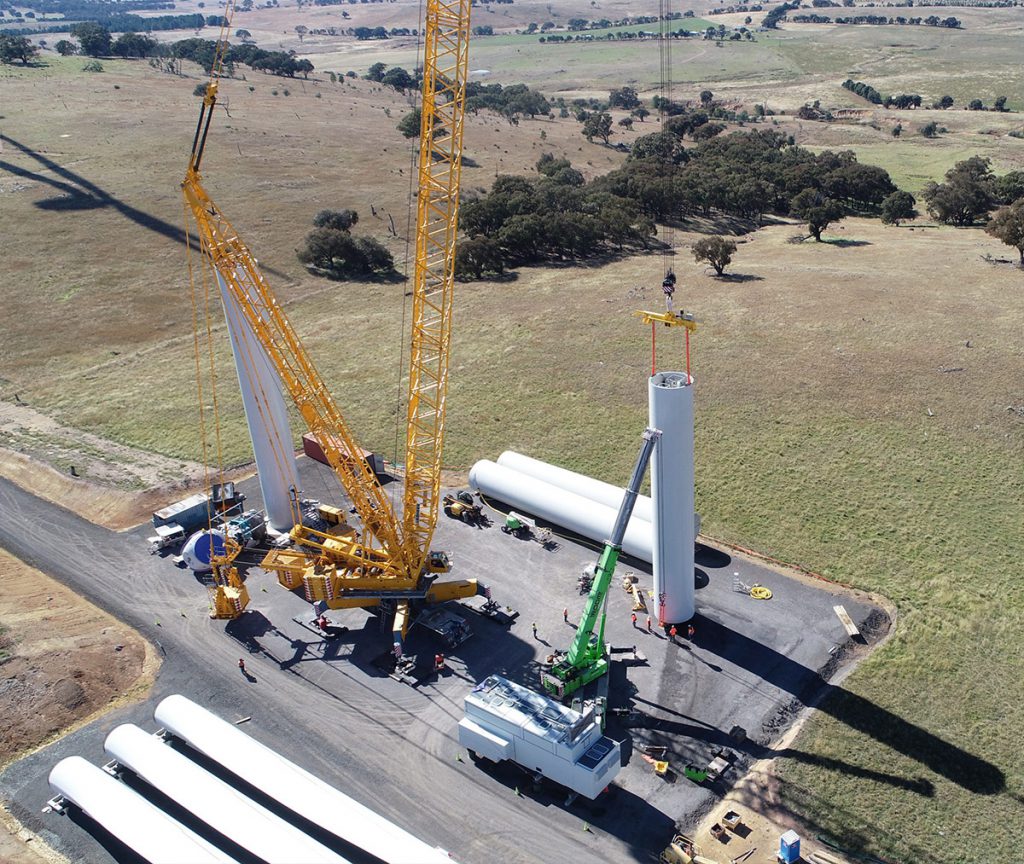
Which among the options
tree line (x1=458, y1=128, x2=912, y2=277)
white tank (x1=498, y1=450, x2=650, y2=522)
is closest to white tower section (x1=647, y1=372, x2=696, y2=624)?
white tank (x1=498, y1=450, x2=650, y2=522)

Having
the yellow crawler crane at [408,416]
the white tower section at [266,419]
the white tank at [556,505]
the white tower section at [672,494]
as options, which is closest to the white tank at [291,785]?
the yellow crawler crane at [408,416]

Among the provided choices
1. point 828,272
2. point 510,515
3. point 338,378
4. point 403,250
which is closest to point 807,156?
point 828,272

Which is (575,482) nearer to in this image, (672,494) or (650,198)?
(672,494)

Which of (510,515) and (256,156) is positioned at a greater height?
(256,156)

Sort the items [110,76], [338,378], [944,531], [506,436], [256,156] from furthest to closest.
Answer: [110,76]
[256,156]
[338,378]
[506,436]
[944,531]

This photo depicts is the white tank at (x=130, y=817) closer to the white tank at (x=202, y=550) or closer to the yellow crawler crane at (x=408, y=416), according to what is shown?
the yellow crawler crane at (x=408, y=416)

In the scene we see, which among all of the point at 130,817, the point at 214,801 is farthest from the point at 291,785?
the point at 130,817

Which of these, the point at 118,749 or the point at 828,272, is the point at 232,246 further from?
the point at 828,272
